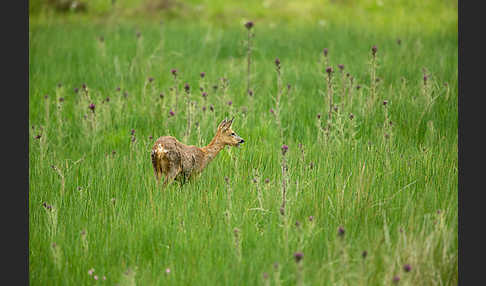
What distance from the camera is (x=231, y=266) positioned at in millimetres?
4199

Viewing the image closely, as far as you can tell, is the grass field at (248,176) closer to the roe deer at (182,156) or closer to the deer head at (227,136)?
the roe deer at (182,156)

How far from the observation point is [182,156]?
17.4ft

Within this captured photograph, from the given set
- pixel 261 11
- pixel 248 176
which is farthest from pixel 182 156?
pixel 261 11

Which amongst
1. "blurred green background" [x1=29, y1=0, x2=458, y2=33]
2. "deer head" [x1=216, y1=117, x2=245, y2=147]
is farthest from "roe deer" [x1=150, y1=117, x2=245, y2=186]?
"blurred green background" [x1=29, y1=0, x2=458, y2=33]

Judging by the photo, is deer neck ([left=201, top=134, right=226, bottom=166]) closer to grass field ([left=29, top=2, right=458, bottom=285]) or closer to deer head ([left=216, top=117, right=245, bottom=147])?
deer head ([left=216, top=117, right=245, bottom=147])

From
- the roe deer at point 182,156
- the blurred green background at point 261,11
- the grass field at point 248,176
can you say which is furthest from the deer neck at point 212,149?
the blurred green background at point 261,11

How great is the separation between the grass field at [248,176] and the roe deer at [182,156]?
16 cm

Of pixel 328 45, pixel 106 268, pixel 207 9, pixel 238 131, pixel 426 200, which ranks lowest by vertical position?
pixel 106 268

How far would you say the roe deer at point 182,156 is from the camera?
5.20 m

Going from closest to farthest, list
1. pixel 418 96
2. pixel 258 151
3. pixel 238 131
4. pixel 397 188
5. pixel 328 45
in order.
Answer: pixel 397 188 → pixel 258 151 → pixel 238 131 → pixel 418 96 → pixel 328 45

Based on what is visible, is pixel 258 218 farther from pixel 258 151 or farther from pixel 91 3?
pixel 91 3

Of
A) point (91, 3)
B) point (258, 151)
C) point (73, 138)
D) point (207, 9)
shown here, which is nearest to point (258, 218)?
point (258, 151)

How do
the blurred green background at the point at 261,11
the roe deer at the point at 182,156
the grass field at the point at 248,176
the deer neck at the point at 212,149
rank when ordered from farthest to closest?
the blurred green background at the point at 261,11, the deer neck at the point at 212,149, the roe deer at the point at 182,156, the grass field at the point at 248,176

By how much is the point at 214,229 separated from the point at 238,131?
8.08 feet
